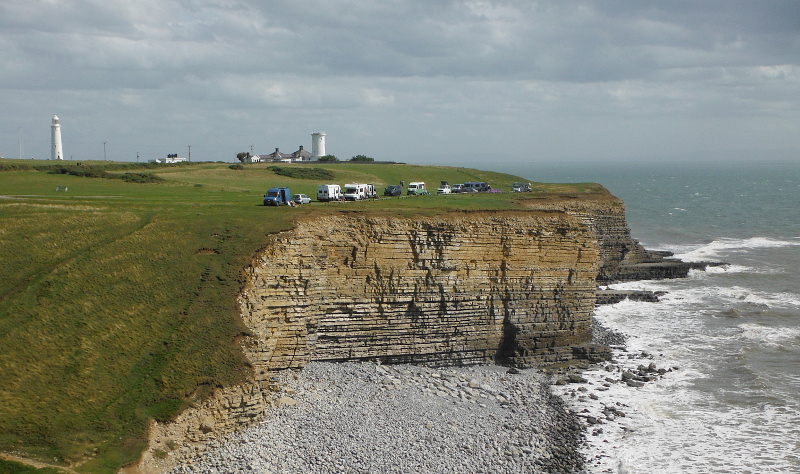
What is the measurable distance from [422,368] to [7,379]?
60.4 ft

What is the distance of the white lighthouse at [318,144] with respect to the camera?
360 feet

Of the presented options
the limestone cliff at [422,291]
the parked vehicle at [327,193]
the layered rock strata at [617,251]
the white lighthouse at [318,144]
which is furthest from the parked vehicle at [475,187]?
the white lighthouse at [318,144]

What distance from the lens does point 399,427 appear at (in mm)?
26906

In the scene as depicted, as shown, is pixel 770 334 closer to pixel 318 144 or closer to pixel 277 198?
pixel 277 198

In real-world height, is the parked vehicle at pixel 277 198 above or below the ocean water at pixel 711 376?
above

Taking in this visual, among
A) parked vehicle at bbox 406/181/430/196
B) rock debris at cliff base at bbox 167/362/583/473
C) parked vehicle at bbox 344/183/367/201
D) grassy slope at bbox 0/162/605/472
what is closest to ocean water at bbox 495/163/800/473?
rock debris at cliff base at bbox 167/362/583/473

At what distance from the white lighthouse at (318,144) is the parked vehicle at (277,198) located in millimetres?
Answer: 68924

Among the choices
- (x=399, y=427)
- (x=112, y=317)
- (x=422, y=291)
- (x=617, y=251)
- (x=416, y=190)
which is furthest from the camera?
(x=617, y=251)

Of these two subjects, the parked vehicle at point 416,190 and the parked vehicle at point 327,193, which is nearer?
the parked vehicle at point 327,193

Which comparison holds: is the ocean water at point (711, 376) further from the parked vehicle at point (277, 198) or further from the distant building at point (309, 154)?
the distant building at point (309, 154)

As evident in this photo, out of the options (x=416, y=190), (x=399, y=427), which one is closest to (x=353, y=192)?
(x=416, y=190)

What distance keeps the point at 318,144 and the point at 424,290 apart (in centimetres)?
7935

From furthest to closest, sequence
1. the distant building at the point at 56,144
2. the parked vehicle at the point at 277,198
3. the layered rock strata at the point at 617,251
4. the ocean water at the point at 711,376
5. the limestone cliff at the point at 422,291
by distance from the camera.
A: the distant building at the point at 56,144, the layered rock strata at the point at 617,251, the parked vehicle at the point at 277,198, the limestone cliff at the point at 422,291, the ocean water at the point at 711,376

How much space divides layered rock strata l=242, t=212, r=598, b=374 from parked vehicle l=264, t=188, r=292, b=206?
30.1 ft
